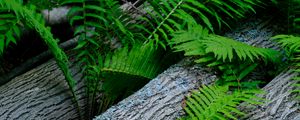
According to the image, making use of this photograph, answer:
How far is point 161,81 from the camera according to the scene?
284 centimetres

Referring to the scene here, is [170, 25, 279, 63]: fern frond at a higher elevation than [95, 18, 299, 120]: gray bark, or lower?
higher

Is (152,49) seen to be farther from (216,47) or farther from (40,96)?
(40,96)

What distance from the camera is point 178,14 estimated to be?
3.22 meters

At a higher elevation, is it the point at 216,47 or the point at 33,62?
the point at 33,62

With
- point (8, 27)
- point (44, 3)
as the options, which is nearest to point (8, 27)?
point (8, 27)

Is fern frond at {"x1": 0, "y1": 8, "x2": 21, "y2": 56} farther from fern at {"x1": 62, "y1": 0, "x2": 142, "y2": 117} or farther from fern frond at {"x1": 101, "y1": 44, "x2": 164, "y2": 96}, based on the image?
fern frond at {"x1": 101, "y1": 44, "x2": 164, "y2": 96}

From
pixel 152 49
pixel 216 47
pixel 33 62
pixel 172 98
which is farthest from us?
pixel 33 62

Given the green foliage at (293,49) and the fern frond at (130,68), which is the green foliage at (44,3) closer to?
the fern frond at (130,68)

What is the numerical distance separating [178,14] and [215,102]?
87 centimetres

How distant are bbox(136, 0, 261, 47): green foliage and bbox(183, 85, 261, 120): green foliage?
0.56 metres

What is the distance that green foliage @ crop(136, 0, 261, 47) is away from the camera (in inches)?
126

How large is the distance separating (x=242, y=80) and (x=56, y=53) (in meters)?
1.29

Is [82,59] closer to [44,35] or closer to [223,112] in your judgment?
[44,35]

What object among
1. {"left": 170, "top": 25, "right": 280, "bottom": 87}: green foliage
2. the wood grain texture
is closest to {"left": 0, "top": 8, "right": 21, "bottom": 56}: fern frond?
the wood grain texture
